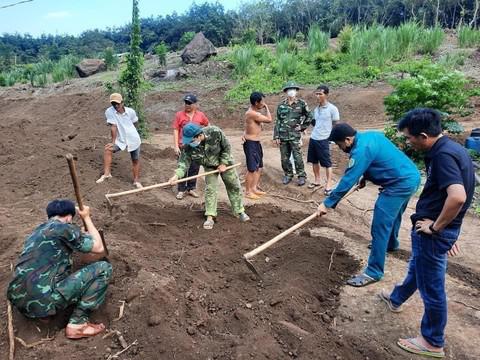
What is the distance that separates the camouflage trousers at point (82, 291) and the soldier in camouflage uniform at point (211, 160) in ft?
6.20

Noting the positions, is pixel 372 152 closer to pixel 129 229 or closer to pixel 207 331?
pixel 207 331

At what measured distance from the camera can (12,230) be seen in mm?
5422

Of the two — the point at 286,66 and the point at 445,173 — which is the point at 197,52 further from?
the point at 445,173

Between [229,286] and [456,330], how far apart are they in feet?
6.46

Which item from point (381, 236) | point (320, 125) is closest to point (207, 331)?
point (381, 236)

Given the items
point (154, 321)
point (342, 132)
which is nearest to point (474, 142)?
point (342, 132)

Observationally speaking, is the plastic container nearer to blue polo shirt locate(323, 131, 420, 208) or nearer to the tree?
blue polo shirt locate(323, 131, 420, 208)

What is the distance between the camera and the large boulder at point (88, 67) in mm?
21891

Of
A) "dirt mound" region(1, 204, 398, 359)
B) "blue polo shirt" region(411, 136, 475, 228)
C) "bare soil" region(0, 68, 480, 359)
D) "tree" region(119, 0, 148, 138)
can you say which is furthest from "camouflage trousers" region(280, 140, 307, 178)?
"tree" region(119, 0, 148, 138)

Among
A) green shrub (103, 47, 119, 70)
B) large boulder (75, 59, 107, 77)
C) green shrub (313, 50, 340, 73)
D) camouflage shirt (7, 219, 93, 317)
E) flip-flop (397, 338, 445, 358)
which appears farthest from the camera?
green shrub (103, 47, 119, 70)

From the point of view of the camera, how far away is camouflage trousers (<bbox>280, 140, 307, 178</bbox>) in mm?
6801

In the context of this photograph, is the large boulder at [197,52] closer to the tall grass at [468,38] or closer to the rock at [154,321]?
the tall grass at [468,38]

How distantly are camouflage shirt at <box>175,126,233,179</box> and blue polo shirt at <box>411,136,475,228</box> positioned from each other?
2.86 m

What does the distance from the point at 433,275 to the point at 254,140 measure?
3875 millimetres
